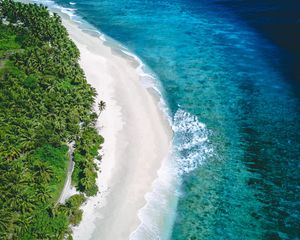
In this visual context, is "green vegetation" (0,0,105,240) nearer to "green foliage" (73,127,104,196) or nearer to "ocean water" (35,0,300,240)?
"green foliage" (73,127,104,196)

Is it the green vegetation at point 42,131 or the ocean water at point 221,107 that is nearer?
the green vegetation at point 42,131

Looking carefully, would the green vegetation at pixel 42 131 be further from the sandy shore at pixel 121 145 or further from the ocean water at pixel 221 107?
the ocean water at pixel 221 107

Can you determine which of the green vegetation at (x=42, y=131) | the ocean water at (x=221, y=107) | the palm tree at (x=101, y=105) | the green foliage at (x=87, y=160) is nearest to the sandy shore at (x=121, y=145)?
the green foliage at (x=87, y=160)

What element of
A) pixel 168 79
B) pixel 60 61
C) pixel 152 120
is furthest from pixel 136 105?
pixel 60 61

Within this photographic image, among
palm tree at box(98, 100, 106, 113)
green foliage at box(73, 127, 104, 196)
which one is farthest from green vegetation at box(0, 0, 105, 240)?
palm tree at box(98, 100, 106, 113)

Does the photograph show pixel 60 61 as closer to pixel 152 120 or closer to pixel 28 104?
pixel 28 104

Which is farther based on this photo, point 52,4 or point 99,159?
point 52,4

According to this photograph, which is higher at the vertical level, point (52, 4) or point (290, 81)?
point (52, 4)
